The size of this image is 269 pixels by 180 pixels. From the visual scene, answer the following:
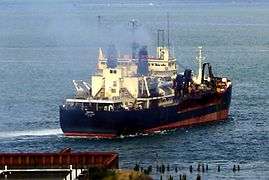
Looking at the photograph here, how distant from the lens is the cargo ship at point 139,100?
6500 cm

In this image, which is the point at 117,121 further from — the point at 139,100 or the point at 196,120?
the point at 196,120

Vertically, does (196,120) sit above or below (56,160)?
below

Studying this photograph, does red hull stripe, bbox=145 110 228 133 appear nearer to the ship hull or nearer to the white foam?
the ship hull

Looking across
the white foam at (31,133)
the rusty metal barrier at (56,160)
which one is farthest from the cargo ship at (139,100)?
the rusty metal barrier at (56,160)

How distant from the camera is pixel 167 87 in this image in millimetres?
71812

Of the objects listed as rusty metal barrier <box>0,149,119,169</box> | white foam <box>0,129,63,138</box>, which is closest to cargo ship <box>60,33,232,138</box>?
white foam <box>0,129,63,138</box>

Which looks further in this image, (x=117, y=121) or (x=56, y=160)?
(x=117, y=121)

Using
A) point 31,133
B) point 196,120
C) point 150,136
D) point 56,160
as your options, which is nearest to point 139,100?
point 150,136

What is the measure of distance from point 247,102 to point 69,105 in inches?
654

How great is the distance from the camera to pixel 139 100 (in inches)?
2660

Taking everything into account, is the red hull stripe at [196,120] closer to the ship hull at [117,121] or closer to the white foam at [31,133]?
the ship hull at [117,121]

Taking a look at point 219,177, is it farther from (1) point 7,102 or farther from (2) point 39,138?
(1) point 7,102

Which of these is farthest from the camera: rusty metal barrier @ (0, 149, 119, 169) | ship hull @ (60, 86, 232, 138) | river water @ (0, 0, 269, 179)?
ship hull @ (60, 86, 232, 138)

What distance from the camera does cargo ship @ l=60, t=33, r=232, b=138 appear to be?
65000mm
